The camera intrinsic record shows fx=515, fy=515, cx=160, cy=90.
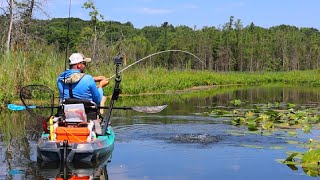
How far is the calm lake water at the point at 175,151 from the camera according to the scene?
7270 millimetres

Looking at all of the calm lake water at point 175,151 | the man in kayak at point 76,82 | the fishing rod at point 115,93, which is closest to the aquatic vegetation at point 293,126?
the calm lake water at point 175,151

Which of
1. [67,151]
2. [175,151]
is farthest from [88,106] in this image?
[175,151]

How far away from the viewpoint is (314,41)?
8375 centimetres

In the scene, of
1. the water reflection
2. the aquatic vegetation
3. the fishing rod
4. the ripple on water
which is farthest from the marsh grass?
the water reflection

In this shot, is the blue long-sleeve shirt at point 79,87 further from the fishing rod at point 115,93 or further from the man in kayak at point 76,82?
the fishing rod at point 115,93

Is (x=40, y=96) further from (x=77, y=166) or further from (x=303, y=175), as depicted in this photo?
(x=303, y=175)

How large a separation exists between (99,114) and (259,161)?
269 cm

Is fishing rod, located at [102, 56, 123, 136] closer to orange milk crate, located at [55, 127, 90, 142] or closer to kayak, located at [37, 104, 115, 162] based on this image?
kayak, located at [37, 104, 115, 162]

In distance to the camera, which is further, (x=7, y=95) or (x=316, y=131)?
(x=7, y=95)

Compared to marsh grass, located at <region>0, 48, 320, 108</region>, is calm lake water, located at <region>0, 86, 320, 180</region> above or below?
below

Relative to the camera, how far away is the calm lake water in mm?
7270

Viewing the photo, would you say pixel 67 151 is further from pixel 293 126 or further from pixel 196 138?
pixel 293 126

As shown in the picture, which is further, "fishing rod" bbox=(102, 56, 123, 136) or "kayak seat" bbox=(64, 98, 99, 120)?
"fishing rod" bbox=(102, 56, 123, 136)

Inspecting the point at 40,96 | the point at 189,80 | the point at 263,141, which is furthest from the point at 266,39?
the point at 263,141
